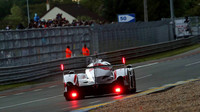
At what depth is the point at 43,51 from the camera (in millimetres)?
27375

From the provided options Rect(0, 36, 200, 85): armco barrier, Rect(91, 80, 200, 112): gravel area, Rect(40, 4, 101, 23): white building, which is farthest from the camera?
Rect(40, 4, 101, 23): white building

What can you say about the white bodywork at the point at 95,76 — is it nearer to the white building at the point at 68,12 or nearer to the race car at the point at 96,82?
the race car at the point at 96,82

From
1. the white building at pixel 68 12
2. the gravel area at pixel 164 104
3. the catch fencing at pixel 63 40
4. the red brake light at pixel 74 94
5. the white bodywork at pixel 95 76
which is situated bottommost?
the red brake light at pixel 74 94

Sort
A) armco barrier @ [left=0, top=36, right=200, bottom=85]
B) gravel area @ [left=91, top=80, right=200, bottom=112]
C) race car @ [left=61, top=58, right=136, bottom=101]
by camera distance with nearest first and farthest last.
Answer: gravel area @ [left=91, top=80, right=200, bottom=112] → race car @ [left=61, top=58, right=136, bottom=101] → armco barrier @ [left=0, top=36, right=200, bottom=85]

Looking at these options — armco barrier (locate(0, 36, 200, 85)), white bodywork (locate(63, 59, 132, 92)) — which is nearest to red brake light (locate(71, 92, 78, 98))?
white bodywork (locate(63, 59, 132, 92))

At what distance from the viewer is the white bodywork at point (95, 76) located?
1526 cm

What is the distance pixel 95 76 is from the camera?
15219 millimetres

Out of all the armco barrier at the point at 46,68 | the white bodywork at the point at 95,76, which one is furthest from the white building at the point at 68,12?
the white bodywork at the point at 95,76

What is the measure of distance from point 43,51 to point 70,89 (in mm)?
12407

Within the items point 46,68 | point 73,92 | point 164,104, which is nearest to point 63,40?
point 46,68

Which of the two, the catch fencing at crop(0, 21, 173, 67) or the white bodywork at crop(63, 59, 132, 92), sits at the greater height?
the catch fencing at crop(0, 21, 173, 67)

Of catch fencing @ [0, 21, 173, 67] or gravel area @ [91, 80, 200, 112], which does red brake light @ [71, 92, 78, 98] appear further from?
catch fencing @ [0, 21, 173, 67]

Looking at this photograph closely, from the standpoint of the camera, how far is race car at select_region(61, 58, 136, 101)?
598 inches

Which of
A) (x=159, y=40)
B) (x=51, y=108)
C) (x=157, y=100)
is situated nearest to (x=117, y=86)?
(x=51, y=108)
